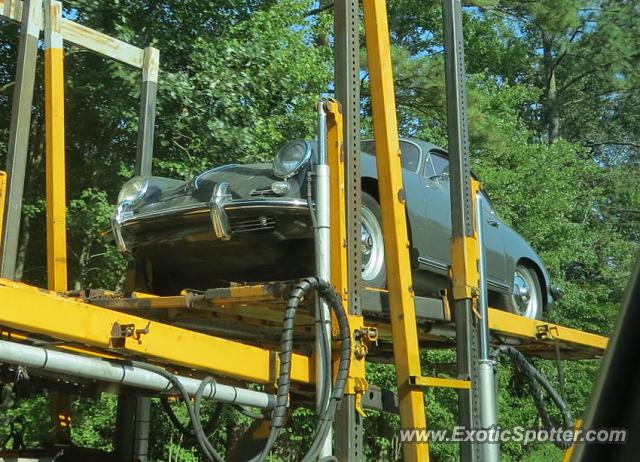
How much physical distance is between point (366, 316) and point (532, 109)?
24.2 meters

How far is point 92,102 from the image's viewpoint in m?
11.4

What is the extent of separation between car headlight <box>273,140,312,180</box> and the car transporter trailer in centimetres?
67

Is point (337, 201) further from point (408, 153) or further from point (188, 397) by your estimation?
point (408, 153)

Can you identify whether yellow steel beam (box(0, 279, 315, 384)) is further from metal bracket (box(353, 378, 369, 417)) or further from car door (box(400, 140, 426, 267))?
car door (box(400, 140, 426, 267))

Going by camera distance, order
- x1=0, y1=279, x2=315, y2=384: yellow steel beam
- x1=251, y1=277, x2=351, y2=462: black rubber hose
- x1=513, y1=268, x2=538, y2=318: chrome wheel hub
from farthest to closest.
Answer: x1=513, y1=268, x2=538, y2=318: chrome wheel hub
x1=251, y1=277, x2=351, y2=462: black rubber hose
x1=0, y1=279, x2=315, y2=384: yellow steel beam

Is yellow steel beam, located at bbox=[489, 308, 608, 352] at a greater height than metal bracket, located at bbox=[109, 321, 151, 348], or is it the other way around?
yellow steel beam, located at bbox=[489, 308, 608, 352]

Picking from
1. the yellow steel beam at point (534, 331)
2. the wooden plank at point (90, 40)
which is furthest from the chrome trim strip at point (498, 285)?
the wooden plank at point (90, 40)

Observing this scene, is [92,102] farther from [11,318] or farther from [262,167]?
[11,318]

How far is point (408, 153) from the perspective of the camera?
6.29 metres

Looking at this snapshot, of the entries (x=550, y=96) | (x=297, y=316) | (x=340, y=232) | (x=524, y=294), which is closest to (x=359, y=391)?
(x=340, y=232)

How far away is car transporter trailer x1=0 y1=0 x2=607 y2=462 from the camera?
3004mm

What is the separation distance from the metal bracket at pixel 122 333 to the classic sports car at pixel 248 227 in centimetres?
165

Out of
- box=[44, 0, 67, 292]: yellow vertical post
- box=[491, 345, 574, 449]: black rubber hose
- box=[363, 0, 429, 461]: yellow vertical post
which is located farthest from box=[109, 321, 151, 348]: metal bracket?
box=[491, 345, 574, 449]: black rubber hose

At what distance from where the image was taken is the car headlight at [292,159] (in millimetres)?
4715
